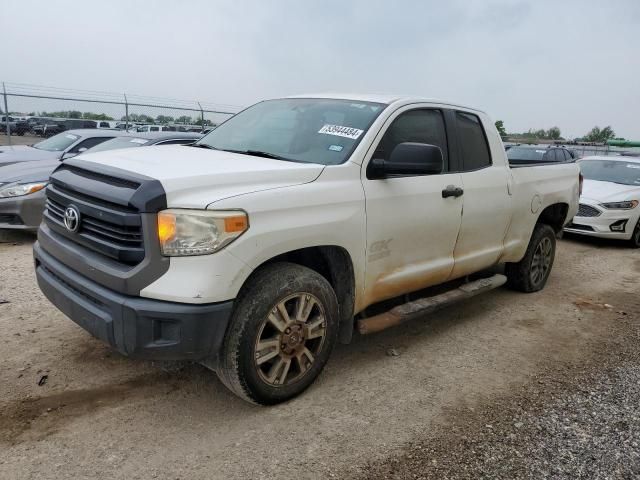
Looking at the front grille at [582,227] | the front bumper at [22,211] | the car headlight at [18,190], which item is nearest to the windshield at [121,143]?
the car headlight at [18,190]

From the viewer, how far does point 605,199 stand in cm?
872

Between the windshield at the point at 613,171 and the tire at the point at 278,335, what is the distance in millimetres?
8184

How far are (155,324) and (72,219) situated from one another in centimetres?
88

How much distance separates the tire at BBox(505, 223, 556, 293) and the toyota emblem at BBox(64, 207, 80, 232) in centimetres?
430

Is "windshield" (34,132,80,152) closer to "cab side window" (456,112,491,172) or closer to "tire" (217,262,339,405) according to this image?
"cab side window" (456,112,491,172)

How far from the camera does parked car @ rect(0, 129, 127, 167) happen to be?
28.4 ft

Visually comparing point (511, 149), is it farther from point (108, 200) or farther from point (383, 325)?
point (108, 200)

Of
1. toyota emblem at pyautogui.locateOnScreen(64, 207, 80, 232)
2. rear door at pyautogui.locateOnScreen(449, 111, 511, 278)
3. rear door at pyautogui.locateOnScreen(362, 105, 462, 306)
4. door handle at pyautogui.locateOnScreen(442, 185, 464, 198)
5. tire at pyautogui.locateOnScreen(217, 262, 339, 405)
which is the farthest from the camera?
rear door at pyautogui.locateOnScreen(449, 111, 511, 278)

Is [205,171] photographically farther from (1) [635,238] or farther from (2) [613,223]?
(1) [635,238]

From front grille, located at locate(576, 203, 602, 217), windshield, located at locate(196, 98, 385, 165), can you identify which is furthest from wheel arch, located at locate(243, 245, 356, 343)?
front grille, located at locate(576, 203, 602, 217)

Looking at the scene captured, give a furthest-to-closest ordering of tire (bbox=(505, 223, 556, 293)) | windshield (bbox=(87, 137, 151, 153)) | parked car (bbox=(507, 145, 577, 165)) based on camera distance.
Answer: parked car (bbox=(507, 145, 577, 165)), windshield (bbox=(87, 137, 151, 153)), tire (bbox=(505, 223, 556, 293))

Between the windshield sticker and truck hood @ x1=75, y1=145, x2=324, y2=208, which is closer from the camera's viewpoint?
truck hood @ x1=75, y1=145, x2=324, y2=208

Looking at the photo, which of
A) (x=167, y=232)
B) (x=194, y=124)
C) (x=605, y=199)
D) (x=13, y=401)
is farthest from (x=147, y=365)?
(x=194, y=124)

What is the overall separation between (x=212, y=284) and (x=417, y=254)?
1.74m
